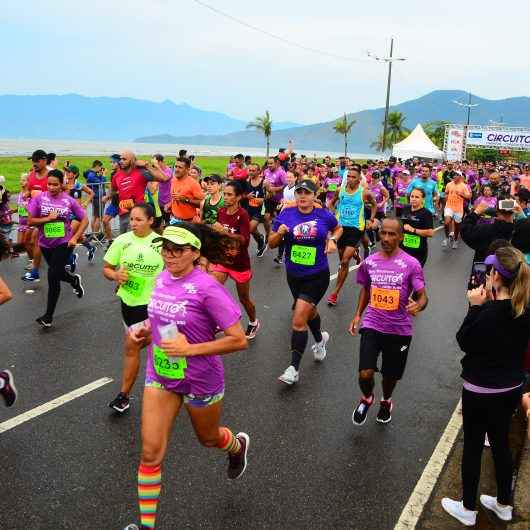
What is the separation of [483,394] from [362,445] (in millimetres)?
1488

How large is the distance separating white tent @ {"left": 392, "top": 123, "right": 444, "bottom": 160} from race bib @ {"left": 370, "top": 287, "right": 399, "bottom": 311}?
144 ft

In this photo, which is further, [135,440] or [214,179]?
[214,179]

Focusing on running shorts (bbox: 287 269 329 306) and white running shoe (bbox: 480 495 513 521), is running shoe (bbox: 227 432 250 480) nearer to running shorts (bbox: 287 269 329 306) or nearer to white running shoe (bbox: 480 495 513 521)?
white running shoe (bbox: 480 495 513 521)

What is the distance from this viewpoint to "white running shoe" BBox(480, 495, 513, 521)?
355cm

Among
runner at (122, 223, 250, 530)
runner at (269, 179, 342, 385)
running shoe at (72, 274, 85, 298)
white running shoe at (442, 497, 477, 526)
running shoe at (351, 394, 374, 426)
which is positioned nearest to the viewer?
runner at (122, 223, 250, 530)

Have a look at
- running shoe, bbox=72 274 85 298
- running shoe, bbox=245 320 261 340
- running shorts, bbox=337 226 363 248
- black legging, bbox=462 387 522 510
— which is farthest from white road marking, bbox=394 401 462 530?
running shoe, bbox=72 274 85 298

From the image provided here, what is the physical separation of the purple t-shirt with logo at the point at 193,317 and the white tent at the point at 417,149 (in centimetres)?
4578

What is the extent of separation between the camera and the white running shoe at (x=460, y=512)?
3.52 m

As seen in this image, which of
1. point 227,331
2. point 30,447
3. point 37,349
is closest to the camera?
point 227,331

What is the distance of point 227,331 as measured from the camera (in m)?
3.18

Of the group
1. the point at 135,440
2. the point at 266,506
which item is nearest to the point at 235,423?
the point at 135,440

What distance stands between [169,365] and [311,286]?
9.04 feet

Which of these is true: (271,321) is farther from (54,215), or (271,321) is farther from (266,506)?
(266,506)

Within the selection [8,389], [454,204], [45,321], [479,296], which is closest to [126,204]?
[45,321]
